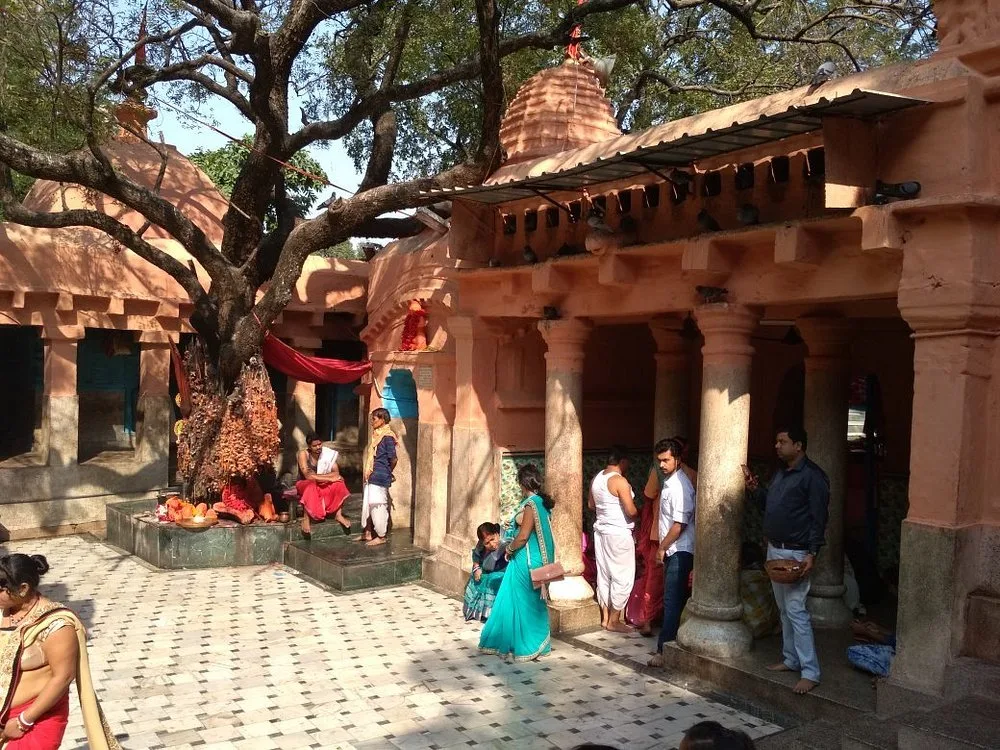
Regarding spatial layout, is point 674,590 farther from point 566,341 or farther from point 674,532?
point 566,341

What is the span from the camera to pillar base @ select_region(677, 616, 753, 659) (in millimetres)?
6461

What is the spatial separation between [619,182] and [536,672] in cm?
386

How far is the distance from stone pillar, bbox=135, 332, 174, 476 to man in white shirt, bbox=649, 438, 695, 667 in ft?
26.0

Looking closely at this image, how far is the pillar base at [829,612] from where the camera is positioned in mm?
7148

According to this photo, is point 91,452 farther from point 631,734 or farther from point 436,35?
point 631,734

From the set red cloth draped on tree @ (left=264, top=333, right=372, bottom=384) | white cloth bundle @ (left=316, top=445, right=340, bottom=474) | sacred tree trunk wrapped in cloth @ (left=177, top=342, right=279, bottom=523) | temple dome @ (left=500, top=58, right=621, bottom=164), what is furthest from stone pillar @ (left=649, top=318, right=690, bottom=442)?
sacred tree trunk wrapped in cloth @ (left=177, top=342, right=279, bottom=523)

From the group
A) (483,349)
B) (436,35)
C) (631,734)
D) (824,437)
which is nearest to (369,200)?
(483,349)

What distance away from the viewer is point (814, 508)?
6.01 meters

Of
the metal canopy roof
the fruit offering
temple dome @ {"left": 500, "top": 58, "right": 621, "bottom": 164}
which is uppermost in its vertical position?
temple dome @ {"left": 500, "top": 58, "right": 621, "bottom": 164}

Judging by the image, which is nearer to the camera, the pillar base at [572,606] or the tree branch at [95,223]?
the pillar base at [572,606]

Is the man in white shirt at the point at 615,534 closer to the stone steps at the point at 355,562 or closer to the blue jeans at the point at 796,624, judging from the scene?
the blue jeans at the point at 796,624

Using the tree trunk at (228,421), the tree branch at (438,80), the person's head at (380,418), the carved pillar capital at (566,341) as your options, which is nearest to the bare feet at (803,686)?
the carved pillar capital at (566,341)

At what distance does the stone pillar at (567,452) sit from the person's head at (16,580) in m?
4.85

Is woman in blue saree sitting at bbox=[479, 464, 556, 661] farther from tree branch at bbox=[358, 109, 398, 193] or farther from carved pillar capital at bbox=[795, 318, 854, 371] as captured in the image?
tree branch at bbox=[358, 109, 398, 193]
